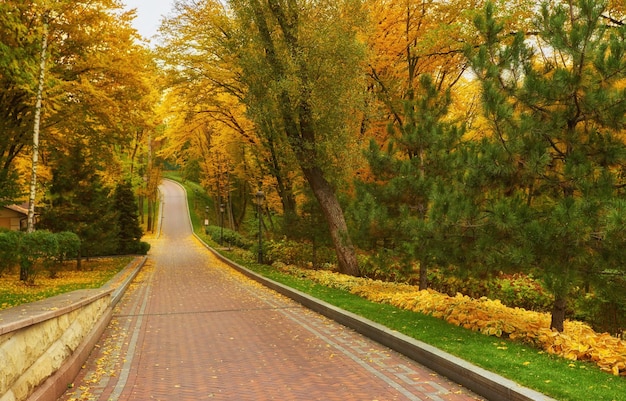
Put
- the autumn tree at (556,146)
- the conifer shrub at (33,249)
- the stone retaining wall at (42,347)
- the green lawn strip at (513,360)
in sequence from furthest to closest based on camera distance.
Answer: the conifer shrub at (33,249) → the autumn tree at (556,146) → the green lawn strip at (513,360) → the stone retaining wall at (42,347)

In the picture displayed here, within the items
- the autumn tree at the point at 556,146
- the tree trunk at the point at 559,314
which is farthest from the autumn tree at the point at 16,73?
the tree trunk at the point at 559,314

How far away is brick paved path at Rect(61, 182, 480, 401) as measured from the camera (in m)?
5.41

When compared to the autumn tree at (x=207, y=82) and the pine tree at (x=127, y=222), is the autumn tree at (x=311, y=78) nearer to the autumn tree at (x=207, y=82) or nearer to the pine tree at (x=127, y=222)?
the autumn tree at (x=207, y=82)

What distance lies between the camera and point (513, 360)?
231 inches

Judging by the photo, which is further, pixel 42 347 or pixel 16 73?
pixel 16 73

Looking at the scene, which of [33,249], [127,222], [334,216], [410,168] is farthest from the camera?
[127,222]

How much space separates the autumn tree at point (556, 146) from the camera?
627 cm

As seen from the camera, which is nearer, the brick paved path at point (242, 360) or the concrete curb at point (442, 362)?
the concrete curb at point (442, 362)

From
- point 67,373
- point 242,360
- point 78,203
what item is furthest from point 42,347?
point 78,203

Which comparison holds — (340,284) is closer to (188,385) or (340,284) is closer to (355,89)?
(355,89)

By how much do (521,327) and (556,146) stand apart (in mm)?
2974

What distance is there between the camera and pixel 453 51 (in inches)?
615

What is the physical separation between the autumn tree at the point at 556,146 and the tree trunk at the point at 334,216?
857cm

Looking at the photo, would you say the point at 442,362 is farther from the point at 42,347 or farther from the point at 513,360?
the point at 42,347
